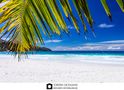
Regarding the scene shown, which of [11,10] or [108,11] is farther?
[11,10]

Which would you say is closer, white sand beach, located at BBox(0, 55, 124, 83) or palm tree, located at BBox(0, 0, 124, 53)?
palm tree, located at BBox(0, 0, 124, 53)

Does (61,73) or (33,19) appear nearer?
(33,19)

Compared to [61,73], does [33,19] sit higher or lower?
higher

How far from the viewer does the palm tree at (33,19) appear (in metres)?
0.62

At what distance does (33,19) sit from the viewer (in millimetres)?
792

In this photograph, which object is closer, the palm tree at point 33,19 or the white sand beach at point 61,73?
the palm tree at point 33,19

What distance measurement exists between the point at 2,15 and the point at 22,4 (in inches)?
2.5

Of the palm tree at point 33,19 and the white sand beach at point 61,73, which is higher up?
the palm tree at point 33,19

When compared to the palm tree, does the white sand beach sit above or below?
below

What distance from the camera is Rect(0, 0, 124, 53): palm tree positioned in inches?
24.2

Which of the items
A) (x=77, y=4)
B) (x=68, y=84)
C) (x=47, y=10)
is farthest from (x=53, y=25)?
(x=68, y=84)

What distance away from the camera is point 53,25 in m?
0.74

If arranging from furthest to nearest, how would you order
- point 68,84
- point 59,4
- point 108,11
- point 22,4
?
point 68,84
point 22,4
point 59,4
point 108,11

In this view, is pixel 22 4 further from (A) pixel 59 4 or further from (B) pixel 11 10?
(A) pixel 59 4
